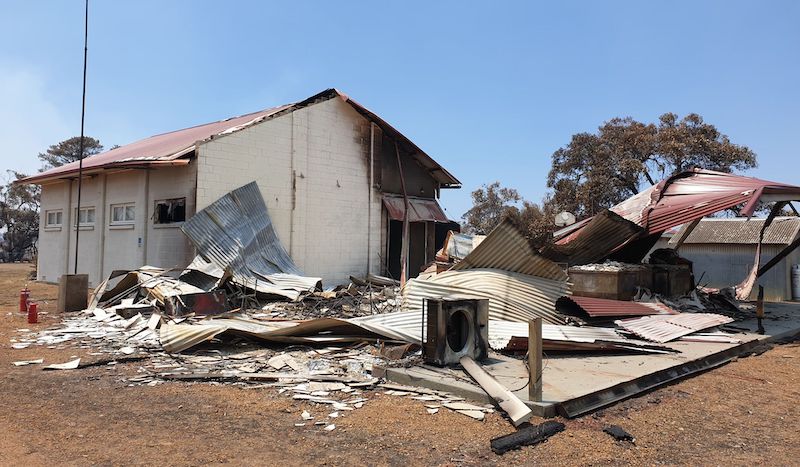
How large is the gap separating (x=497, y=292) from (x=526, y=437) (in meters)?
5.12

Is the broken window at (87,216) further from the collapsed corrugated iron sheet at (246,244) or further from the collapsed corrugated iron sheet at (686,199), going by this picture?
the collapsed corrugated iron sheet at (686,199)

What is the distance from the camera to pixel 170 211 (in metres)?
14.5

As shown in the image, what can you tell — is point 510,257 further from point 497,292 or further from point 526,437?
point 526,437

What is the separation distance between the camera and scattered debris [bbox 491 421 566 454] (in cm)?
449

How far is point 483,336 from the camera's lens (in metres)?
7.11

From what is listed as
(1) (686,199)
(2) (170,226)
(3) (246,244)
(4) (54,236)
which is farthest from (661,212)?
(4) (54,236)

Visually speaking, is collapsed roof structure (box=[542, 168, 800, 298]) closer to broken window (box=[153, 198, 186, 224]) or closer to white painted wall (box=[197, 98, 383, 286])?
white painted wall (box=[197, 98, 383, 286])

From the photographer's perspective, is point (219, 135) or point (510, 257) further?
point (219, 135)

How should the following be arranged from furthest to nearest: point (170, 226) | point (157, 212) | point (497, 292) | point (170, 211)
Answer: point (157, 212)
point (170, 211)
point (170, 226)
point (497, 292)

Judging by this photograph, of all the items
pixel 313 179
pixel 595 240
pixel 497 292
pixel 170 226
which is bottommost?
pixel 497 292

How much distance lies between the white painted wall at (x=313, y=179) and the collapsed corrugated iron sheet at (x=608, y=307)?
8.15 meters

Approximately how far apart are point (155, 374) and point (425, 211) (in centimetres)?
1319

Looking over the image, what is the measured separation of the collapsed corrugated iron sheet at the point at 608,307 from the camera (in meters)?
10.2

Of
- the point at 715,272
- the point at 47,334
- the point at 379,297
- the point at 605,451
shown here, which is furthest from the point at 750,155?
the point at 47,334
